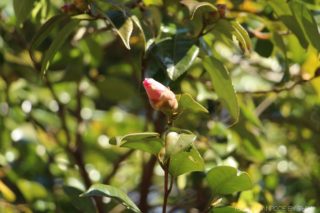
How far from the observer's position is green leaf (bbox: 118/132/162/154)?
3.58 feet

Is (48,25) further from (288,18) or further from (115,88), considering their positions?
(115,88)

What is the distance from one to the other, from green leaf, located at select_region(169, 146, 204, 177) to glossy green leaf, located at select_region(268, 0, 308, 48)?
407mm

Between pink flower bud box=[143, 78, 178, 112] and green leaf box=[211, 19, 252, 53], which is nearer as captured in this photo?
pink flower bud box=[143, 78, 178, 112]

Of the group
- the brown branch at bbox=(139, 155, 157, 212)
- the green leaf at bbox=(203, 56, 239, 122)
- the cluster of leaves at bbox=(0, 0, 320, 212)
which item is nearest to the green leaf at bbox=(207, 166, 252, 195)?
the cluster of leaves at bbox=(0, 0, 320, 212)

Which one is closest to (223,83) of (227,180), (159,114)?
(227,180)

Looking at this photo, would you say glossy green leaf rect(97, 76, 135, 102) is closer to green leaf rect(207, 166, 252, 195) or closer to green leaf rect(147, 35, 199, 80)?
green leaf rect(147, 35, 199, 80)

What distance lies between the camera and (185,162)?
1.14 metres

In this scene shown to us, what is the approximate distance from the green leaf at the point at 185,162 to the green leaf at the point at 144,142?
32 mm

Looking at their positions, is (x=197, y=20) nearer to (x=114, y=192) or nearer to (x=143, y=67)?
(x=143, y=67)

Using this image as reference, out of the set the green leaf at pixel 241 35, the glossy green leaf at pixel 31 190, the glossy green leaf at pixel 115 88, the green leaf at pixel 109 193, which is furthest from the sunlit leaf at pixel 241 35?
the glossy green leaf at pixel 115 88

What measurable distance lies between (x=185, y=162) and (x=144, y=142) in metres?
0.08

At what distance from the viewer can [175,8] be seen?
160 centimetres

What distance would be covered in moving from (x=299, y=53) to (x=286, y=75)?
0.32 ft

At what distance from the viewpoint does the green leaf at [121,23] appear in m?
1.22
